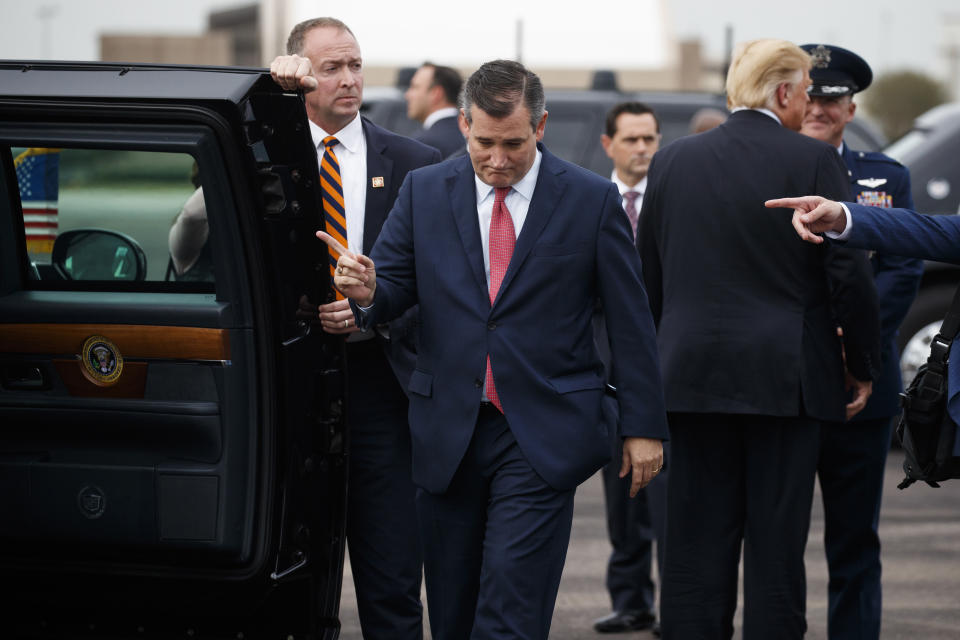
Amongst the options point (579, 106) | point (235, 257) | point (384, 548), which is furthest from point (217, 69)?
point (579, 106)

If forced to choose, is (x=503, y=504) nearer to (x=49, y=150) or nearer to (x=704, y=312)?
(x=704, y=312)

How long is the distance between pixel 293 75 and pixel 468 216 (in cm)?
59

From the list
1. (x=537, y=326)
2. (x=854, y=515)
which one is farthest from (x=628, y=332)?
(x=854, y=515)

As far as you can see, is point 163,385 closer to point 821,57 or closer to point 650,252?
point 650,252

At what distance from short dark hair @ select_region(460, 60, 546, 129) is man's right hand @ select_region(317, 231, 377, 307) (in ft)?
1.56

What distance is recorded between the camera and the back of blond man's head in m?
4.70

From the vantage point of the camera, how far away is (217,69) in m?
3.91

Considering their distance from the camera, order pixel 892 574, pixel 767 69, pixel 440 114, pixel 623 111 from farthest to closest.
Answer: pixel 440 114, pixel 623 111, pixel 892 574, pixel 767 69

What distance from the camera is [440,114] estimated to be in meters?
8.40

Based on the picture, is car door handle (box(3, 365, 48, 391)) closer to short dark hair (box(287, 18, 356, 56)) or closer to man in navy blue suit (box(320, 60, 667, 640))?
man in navy blue suit (box(320, 60, 667, 640))

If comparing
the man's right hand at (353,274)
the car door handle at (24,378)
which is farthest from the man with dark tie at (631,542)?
the car door handle at (24,378)

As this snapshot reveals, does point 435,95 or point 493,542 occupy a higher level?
point 435,95

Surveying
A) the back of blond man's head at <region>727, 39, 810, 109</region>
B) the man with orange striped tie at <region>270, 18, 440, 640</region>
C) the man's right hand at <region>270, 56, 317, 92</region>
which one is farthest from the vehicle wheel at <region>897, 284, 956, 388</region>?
the man's right hand at <region>270, 56, 317, 92</region>

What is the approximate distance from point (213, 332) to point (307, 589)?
0.77 meters
